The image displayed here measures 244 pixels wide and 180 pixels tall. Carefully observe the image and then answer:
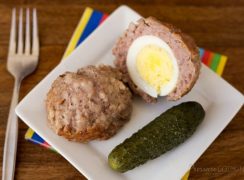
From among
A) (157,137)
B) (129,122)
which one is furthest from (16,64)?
(157,137)

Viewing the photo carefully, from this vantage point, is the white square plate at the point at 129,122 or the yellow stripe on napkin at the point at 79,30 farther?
the yellow stripe on napkin at the point at 79,30

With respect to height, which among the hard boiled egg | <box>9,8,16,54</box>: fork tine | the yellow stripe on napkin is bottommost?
<box>9,8,16,54</box>: fork tine

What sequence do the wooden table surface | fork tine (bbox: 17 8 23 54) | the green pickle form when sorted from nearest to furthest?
1. the green pickle
2. the wooden table surface
3. fork tine (bbox: 17 8 23 54)

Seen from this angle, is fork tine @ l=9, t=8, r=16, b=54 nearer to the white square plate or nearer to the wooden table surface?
the wooden table surface

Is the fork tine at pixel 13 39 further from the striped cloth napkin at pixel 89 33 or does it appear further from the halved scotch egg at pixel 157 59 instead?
the halved scotch egg at pixel 157 59

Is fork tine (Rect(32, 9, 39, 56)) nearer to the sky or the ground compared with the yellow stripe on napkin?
nearer to the ground

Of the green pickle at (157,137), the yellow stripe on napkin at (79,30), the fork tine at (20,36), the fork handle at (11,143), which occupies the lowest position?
the fork handle at (11,143)

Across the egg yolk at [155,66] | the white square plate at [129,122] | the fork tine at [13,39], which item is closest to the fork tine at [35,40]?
the fork tine at [13,39]

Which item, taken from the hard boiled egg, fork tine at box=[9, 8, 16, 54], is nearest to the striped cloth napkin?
fork tine at box=[9, 8, 16, 54]
